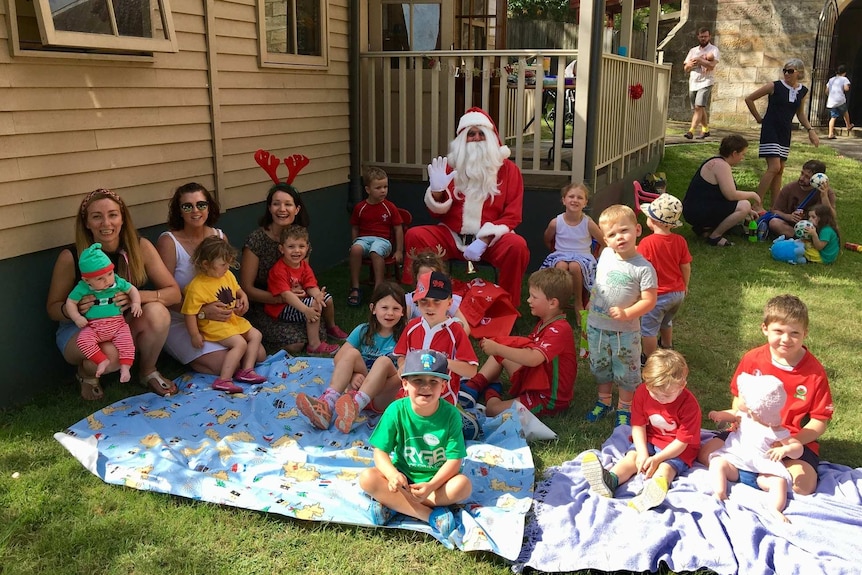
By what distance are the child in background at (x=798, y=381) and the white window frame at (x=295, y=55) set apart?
4607 millimetres

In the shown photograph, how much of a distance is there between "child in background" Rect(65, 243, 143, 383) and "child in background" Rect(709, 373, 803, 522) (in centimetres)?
313

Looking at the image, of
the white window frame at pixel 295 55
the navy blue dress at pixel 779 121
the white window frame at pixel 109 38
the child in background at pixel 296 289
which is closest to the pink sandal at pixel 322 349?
the child in background at pixel 296 289

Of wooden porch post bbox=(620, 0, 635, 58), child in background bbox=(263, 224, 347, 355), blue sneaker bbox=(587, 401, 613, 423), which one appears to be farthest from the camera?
wooden porch post bbox=(620, 0, 635, 58)

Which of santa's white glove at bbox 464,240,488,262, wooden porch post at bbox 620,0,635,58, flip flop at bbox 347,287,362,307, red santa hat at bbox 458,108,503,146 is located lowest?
flip flop at bbox 347,287,362,307

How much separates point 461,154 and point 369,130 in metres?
1.95

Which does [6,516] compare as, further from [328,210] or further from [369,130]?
[369,130]

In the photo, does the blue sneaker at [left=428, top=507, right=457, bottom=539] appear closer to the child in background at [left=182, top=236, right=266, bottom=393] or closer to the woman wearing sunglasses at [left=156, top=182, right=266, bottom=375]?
the child in background at [left=182, top=236, right=266, bottom=393]

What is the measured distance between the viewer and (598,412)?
4.23 metres

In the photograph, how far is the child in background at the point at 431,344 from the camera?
3.85 meters

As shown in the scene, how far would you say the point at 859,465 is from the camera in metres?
3.71

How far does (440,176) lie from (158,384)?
9.11ft

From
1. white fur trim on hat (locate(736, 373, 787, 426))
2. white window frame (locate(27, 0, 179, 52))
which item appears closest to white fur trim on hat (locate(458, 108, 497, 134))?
white window frame (locate(27, 0, 179, 52))

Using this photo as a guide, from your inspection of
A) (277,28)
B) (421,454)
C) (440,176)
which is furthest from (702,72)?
(421,454)

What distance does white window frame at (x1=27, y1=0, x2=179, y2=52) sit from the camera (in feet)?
13.4
